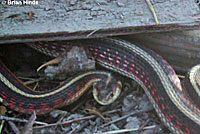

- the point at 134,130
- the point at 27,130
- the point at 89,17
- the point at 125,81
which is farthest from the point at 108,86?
the point at 27,130

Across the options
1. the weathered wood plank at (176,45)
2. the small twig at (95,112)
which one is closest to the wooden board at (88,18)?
the weathered wood plank at (176,45)

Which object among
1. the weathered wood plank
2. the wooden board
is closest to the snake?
the weathered wood plank

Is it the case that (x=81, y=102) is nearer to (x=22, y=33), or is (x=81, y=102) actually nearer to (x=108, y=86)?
(x=108, y=86)

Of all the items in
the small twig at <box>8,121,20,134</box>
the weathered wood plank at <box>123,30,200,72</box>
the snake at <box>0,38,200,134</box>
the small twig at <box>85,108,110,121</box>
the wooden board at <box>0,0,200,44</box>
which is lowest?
the small twig at <box>8,121,20,134</box>

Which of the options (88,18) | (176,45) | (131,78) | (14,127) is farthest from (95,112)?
(176,45)

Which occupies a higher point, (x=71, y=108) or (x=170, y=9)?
(x=170, y=9)

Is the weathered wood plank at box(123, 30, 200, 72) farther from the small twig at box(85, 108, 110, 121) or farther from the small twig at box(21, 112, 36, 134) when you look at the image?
the small twig at box(21, 112, 36, 134)
